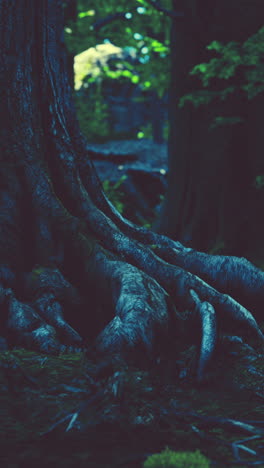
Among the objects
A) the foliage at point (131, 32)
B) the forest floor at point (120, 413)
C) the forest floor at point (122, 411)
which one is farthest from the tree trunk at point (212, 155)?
the forest floor at point (120, 413)

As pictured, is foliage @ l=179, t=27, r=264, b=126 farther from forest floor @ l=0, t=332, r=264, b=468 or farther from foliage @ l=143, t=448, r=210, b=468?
foliage @ l=143, t=448, r=210, b=468

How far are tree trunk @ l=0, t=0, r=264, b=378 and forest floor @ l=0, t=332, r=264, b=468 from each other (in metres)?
0.50

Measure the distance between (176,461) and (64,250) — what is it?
3.59 m

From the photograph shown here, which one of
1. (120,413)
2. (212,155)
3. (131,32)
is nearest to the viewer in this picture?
(120,413)

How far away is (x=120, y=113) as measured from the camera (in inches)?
1373

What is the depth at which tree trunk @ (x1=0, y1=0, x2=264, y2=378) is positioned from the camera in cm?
474

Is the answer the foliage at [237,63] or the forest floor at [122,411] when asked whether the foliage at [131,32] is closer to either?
Result: the foliage at [237,63]

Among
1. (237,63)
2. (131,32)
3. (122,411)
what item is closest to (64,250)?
(122,411)

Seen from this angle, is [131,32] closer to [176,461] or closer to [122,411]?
[122,411]

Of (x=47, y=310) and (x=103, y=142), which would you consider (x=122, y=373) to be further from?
(x=103, y=142)

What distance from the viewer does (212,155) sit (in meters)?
9.84

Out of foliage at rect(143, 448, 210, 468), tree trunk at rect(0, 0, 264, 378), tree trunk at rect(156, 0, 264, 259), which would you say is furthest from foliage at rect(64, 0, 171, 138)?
foliage at rect(143, 448, 210, 468)

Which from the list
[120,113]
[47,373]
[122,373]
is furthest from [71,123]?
[120,113]

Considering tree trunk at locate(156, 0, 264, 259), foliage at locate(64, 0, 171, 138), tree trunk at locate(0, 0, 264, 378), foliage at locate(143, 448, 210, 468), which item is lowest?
foliage at locate(143, 448, 210, 468)
